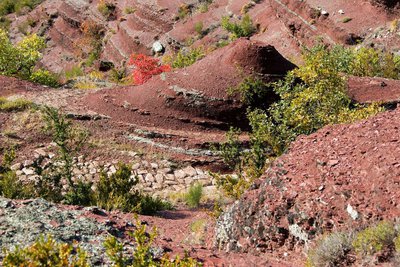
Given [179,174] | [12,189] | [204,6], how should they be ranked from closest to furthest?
[12,189] < [179,174] < [204,6]

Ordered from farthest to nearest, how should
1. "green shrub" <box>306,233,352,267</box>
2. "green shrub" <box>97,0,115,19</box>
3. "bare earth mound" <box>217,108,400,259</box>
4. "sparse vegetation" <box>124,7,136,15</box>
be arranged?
"green shrub" <box>97,0,115,19</box>
"sparse vegetation" <box>124,7,136,15</box>
"bare earth mound" <box>217,108,400,259</box>
"green shrub" <box>306,233,352,267</box>

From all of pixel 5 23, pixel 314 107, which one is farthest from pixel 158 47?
pixel 314 107

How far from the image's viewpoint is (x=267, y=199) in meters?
7.04

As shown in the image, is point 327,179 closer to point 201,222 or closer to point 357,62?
point 201,222

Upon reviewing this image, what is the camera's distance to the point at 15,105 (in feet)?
46.8

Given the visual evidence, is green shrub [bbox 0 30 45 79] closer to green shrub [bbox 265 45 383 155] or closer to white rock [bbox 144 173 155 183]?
white rock [bbox 144 173 155 183]

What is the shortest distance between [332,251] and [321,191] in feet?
3.79

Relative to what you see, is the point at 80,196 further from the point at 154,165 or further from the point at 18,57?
the point at 18,57

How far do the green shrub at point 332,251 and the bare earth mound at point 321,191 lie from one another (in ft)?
1.00

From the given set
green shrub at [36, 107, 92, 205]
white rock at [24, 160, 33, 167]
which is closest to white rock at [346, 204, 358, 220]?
green shrub at [36, 107, 92, 205]

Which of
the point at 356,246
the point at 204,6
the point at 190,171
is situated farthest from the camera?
the point at 204,6

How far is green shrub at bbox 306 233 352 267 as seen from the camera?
5.56 meters

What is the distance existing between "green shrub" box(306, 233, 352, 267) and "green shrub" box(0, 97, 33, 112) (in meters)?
10.7

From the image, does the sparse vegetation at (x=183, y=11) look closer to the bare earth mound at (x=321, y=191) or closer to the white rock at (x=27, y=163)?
the white rock at (x=27, y=163)
